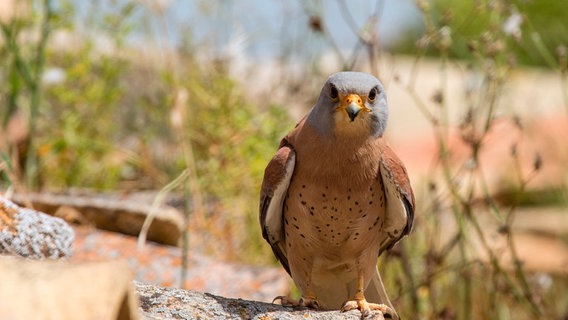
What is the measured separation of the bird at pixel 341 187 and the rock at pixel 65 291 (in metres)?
1.69

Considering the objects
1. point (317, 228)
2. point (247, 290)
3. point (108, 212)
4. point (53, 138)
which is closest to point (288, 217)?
point (317, 228)

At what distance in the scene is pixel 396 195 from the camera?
3785 mm

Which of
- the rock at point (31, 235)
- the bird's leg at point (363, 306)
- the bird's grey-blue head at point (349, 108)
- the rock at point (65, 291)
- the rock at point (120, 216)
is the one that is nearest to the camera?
the rock at point (65, 291)

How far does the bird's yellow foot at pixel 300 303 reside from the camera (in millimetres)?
3609

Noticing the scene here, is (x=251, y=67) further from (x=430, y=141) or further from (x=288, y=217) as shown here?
(x=430, y=141)

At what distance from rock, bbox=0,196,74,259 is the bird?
0.97 meters

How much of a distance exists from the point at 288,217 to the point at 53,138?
287 cm

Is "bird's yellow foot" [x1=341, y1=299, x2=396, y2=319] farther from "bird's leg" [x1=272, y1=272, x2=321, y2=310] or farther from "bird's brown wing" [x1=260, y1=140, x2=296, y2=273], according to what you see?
"bird's brown wing" [x1=260, y1=140, x2=296, y2=273]

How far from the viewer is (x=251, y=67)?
8.24 meters

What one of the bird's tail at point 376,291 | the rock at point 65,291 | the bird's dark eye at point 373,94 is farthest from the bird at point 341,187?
the rock at point 65,291

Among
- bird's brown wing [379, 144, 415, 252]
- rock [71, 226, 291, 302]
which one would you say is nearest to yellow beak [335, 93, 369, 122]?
bird's brown wing [379, 144, 415, 252]

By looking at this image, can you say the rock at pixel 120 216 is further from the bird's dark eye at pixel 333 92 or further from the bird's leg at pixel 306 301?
the bird's dark eye at pixel 333 92

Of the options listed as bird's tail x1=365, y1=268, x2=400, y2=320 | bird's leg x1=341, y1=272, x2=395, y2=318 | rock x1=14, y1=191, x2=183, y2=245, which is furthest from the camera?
rock x1=14, y1=191, x2=183, y2=245

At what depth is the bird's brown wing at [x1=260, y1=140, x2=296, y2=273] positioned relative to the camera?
12.3 ft
